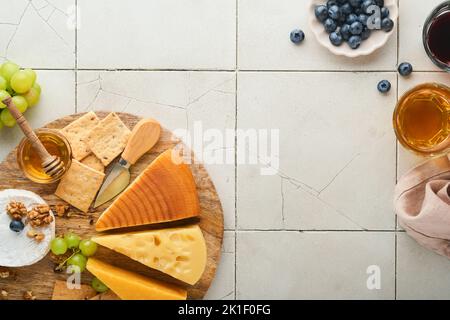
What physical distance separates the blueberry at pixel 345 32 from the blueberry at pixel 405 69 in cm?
16

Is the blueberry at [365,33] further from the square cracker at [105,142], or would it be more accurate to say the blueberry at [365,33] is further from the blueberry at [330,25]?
the square cracker at [105,142]

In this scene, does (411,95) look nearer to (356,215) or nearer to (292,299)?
(356,215)

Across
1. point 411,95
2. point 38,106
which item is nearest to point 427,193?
point 411,95

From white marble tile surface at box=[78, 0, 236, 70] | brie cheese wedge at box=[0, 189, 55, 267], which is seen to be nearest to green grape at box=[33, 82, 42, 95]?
white marble tile surface at box=[78, 0, 236, 70]

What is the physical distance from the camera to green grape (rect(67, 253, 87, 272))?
1434 millimetres

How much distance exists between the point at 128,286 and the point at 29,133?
443 mm

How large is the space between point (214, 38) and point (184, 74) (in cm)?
12

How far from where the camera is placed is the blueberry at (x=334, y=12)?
1439 mm

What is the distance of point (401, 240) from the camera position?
1.54 meters

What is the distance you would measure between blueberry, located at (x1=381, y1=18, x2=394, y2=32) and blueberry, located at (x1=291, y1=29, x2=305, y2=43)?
20 cm

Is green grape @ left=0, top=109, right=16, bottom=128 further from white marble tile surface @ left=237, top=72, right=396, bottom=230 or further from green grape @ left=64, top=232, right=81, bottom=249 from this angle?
white marble tile surface @ left=237, top=72, right=396, bottom=230

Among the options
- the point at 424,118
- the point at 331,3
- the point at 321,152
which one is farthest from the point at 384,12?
the point at 321,152

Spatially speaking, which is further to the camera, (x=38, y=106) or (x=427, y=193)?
(x=38, y=106)

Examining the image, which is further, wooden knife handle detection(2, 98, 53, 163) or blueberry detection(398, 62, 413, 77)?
blueberry detection(398, 62, 413, 77)
